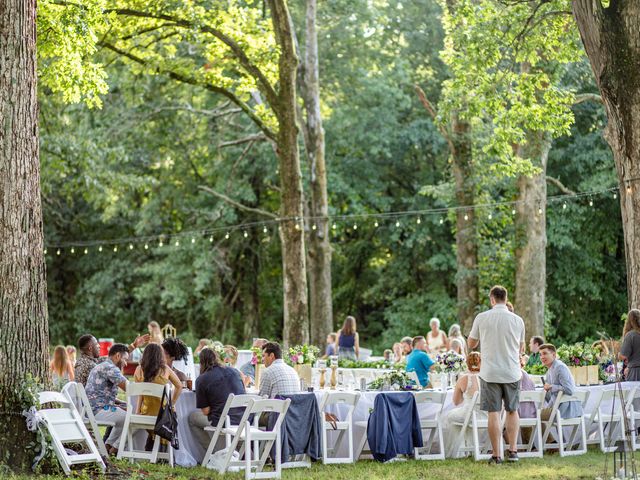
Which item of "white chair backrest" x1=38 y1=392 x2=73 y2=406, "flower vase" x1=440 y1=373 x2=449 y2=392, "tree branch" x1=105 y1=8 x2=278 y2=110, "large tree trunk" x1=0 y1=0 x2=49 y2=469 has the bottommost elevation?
"flower vase" x1=440 y1=373 x2=449 y2=392

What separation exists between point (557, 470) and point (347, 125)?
1937cm

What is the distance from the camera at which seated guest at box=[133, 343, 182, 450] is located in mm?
10633

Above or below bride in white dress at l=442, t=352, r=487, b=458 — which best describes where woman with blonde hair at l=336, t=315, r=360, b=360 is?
above

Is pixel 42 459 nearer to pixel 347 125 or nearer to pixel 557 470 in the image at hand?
pixel 557 470

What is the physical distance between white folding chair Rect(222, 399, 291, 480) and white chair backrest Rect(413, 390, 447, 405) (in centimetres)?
167

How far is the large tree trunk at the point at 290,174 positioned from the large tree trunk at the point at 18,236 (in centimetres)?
1046

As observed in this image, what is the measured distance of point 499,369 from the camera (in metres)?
10.9

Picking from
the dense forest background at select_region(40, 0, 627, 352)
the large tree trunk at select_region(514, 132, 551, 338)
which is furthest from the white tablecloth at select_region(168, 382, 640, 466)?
the dense forest background at select_region(40, 0, 627, 352)

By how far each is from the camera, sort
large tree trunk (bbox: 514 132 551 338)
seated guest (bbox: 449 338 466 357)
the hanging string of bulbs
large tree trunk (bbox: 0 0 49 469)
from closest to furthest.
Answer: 1. large tree trunk (bbox: 0 0 49 469)
2. seated guest (bbox: 449 338 466 357)
3. large tree trunk (bbox: 514 132 551 338)
4. the hanging string of bulbs

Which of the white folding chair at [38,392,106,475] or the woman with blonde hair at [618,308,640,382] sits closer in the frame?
the white folding chair at [38,392,106,475]

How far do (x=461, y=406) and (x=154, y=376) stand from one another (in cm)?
341

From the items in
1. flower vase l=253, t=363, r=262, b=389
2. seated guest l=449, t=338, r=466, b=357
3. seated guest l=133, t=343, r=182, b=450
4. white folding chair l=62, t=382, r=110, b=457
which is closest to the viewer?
white folding chair l=62, t=382, r=110, b=457

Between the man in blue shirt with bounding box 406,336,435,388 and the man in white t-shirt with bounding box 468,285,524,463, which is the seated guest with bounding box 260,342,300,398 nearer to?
the man in white t-shirt with bounding box 468,285,524,463

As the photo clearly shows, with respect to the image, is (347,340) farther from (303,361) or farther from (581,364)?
(581,364)
